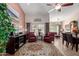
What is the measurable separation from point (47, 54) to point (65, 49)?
1.61ft

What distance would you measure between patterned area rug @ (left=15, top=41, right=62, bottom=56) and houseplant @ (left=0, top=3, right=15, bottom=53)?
429mm

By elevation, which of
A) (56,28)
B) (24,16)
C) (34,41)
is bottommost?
(34,41)

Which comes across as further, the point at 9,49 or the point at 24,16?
the point at 24,16

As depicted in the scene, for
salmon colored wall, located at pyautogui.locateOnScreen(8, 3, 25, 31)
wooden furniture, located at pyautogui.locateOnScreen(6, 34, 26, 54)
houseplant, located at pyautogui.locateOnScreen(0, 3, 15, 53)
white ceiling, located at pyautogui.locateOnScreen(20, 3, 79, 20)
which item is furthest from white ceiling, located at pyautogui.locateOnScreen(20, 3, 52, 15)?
wooden furniture, located at pyautogui.locateOnScreen(6, 34, 26, 54)

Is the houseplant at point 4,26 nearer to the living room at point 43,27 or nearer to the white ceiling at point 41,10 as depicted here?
the living room at point 43,27

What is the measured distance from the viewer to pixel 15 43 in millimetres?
3420

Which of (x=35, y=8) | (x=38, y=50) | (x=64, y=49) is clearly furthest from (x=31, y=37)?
(x=64, y=49)

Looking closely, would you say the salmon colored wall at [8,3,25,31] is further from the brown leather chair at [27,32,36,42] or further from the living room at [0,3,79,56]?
the brown leather chair at [27,32,36,42]

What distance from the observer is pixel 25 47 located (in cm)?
352

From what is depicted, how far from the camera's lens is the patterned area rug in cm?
346

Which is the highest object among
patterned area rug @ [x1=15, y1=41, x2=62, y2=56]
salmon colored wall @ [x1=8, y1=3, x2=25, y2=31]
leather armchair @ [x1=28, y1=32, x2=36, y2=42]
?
salmon colored wall @ [x1=8, y1=3, x2=25, y2=31]

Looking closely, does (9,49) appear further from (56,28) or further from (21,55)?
(56,28)

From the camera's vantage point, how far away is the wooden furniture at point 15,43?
131 inches

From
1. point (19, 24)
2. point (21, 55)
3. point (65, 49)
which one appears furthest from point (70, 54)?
point (19, 24)
